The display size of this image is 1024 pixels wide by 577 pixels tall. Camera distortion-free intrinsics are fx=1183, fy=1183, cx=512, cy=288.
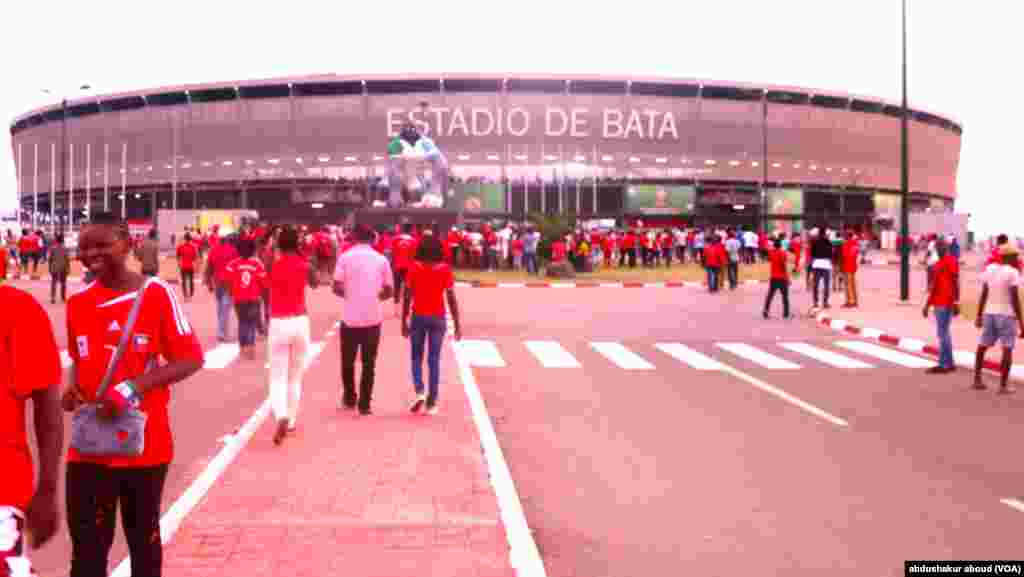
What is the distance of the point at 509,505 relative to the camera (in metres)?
7.43

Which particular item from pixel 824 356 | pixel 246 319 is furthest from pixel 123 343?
pixel 824 356

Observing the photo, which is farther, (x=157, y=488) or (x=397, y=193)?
(x=397, y=193)

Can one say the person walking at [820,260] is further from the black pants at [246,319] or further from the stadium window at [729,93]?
the stadium window at [729,93]

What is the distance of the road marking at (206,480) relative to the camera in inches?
261

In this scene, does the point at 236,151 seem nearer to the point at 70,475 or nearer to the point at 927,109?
the point at 927,109

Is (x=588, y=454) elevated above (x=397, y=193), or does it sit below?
below

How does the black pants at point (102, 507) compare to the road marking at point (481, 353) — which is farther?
the road marking at point (481, 353)

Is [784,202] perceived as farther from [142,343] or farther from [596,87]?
[142,343]

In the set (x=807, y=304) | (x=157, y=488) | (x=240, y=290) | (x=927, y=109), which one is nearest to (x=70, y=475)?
(x=157, y=488)

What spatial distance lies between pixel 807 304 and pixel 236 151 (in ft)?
227

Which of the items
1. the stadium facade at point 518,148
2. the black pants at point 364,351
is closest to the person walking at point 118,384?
the black pants at point 364,351

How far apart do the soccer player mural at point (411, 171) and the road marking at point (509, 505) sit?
34.4 m

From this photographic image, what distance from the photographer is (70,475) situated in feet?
15.3

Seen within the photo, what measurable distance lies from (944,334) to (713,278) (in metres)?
19.8
